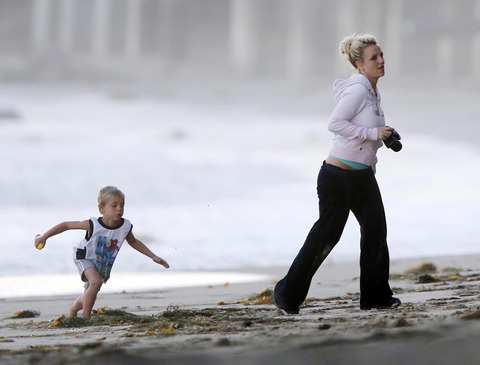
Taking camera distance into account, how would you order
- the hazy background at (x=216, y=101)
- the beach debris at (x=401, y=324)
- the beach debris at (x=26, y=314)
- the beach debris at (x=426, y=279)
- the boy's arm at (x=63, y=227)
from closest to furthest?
the beach debris at (x=401, y=324), the boy's arm at (x=63, y=227), the beach debris at (x=26, y=314), the beach debris at (x=426, y=279), the hazy background at (x=216, y=101)

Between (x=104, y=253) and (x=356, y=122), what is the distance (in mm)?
1284

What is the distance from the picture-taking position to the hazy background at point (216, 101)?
64.5 ft

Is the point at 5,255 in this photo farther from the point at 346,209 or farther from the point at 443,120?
the point at 443,120

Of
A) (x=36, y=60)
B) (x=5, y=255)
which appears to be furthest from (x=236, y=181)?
(x=36, y=60)

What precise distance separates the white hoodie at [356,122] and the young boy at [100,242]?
98 centimetres

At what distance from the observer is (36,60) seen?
3412 centimetres

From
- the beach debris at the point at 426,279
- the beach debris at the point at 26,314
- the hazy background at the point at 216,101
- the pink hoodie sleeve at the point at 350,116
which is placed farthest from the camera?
the hazy background at the point at 216,101

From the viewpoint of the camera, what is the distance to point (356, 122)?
370 centimetres

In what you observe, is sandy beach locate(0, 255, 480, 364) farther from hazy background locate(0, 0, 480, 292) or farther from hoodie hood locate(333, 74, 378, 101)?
hazy background locate(0, 0, 480, 292)

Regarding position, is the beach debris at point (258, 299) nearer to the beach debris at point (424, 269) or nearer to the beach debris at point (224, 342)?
the beach debris at point (424, 269)

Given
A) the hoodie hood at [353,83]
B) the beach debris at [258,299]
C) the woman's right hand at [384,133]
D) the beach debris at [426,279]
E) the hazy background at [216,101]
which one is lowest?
the beach debris at [258,299]

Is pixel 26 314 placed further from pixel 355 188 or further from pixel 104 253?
pixel 355 188

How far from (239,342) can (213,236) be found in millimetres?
8286

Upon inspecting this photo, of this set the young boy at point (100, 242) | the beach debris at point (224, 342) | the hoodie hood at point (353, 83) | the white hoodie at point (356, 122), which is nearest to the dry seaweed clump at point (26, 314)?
the young boy at point (100, 242)
